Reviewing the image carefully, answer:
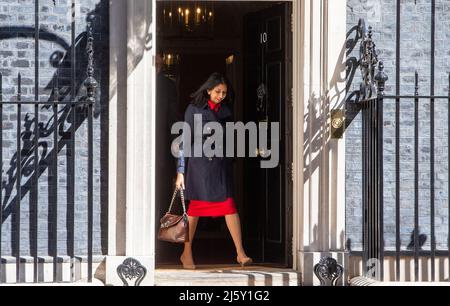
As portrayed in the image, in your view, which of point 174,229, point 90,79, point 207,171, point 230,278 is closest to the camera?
point 90,79

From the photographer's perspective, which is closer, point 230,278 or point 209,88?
point 230,278

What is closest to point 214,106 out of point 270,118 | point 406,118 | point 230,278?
point 270,118

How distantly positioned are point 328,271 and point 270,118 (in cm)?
188

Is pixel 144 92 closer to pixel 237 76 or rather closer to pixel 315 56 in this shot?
pixel 315 56

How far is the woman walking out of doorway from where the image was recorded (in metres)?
10.1

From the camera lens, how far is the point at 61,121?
9.23 m

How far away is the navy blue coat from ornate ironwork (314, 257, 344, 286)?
1.35m

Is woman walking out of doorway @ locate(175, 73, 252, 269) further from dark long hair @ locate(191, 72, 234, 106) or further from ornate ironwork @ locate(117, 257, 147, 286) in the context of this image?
ornate ironwork @ locate(117, 257, 147, 286)

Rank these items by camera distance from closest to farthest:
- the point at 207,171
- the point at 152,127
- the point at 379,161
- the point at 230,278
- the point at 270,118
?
the point at 379,161
the point at 152,127
the point at 230,278
the point at 207,171
the point at 270,118

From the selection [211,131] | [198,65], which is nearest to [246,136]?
[211,131]

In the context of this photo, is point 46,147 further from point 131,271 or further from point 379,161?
point 379,161

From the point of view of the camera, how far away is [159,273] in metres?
9.59

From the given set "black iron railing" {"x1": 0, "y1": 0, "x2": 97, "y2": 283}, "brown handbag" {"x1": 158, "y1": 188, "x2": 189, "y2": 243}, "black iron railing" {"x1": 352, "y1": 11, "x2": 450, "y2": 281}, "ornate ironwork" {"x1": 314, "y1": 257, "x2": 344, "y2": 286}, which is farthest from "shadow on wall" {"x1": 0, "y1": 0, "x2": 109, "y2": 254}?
"black iron railing" {"x1": 352, "y1": 11, "x2": 450, "y2": 281}
